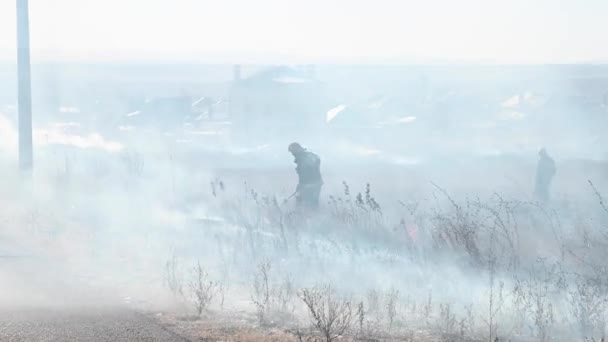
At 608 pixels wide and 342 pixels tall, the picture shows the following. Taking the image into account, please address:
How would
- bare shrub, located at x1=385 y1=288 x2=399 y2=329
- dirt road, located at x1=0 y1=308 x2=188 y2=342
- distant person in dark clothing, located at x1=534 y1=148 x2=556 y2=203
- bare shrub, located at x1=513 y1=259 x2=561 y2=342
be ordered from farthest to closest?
distant person in dark clothing, located at x1=534 y1=148 x2=556 y2=203 → bare shrub, located at x1=385 y1=288 x2=399 y2=329 → bare shrub, located at x1=513 y1=259 x2=561 y2=342 → dirt road, located at x1=0 y1=308 x2=188 y2=342

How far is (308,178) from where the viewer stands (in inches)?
578

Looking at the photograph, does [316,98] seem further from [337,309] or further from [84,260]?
[337,309]

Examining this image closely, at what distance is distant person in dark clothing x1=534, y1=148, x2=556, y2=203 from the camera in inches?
610

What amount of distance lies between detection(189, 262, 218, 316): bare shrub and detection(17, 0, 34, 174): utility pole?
23.4 feet

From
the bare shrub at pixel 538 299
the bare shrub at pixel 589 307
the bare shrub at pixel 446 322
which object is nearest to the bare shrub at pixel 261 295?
the bare shrub at pixel 446 322

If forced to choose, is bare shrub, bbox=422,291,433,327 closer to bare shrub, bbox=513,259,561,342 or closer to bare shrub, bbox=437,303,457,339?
bare shrub, bbox=437,303,457,339

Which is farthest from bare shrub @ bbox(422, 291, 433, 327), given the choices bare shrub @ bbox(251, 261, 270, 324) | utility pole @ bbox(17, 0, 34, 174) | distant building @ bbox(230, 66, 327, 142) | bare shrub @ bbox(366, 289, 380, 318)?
distant building @ bbox(230, 66, 327, 142)

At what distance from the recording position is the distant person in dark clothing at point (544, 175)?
50.8ft

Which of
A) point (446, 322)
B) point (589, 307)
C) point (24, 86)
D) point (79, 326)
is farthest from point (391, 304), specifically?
point (24, 86)

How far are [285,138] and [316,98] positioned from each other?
12.5 feet

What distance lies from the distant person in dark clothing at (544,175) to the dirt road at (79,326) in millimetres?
9274

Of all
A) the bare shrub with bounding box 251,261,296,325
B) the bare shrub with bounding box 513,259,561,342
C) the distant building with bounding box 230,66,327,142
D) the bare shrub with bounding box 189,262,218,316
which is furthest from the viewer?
the distant building with bounding box 230,66,327,142

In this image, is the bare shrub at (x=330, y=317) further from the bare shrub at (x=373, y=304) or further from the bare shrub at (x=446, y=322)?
the bare shrub at (x=446, y=322)

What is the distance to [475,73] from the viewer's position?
87.8m
